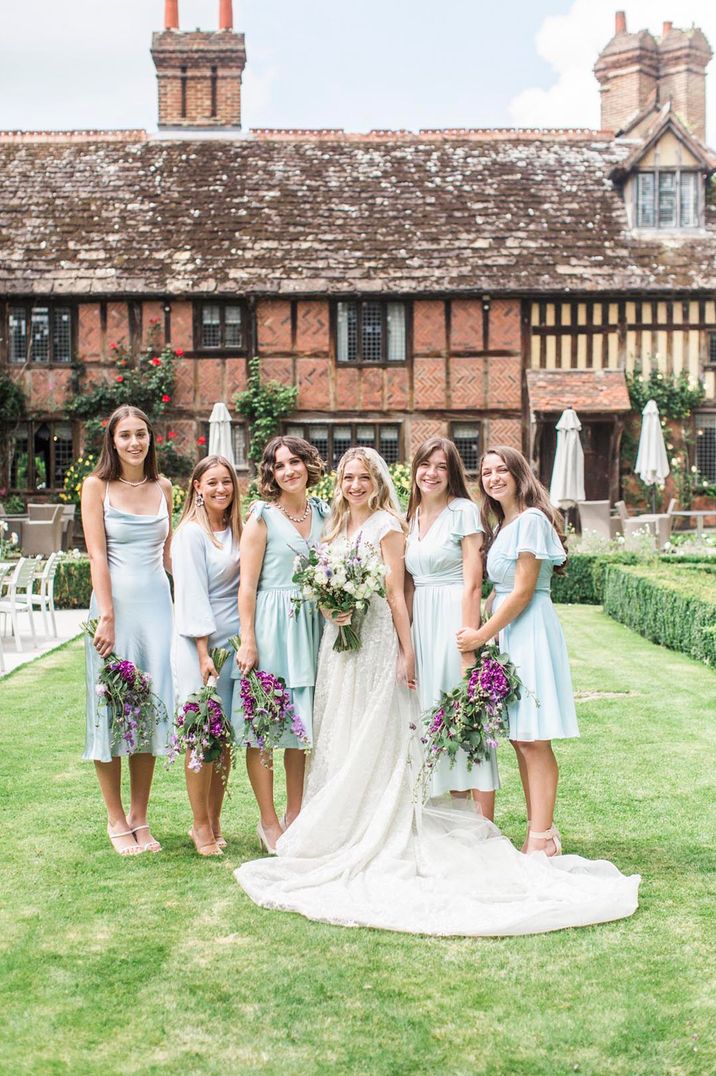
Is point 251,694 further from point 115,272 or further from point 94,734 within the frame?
point 115,272

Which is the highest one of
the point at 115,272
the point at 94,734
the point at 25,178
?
the point at 25,178

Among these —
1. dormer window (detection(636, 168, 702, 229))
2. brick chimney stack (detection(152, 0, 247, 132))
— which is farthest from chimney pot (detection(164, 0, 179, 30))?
dormer window (detection(636, 168, 702, 229))

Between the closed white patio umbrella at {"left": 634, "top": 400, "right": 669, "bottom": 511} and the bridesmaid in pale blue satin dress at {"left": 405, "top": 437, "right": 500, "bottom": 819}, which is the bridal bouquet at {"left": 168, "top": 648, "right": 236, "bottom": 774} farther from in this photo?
the closed white patio umbrella at {"left": 634, "top": 400, "right": 669, "bottom": 511}

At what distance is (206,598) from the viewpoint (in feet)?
17.7

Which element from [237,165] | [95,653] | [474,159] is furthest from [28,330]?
[95,653]

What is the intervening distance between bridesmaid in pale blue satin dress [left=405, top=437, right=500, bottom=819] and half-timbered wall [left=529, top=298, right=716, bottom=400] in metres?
17.8

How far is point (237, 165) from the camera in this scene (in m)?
24.6

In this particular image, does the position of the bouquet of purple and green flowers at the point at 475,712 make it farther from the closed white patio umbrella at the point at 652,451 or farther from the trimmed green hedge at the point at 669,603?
the closed white patio umbrella at the point at 652,451

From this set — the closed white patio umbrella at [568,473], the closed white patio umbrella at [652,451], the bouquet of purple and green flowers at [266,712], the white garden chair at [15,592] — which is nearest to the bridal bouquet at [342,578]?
the bouquet of purple and green flowers at [266,712]

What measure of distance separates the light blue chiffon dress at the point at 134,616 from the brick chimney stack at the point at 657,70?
80.0 ft

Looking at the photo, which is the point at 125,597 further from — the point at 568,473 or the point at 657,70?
the point at 657,70

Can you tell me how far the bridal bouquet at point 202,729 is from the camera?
5.20 meters

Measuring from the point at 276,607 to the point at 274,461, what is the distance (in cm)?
64

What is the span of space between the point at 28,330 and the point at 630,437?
1151cm
